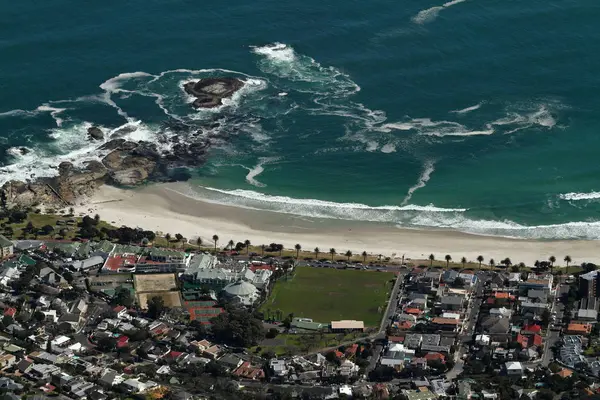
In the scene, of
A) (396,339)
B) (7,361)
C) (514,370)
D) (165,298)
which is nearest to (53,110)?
(165,298)

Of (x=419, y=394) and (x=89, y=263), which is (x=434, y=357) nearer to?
(x=419, y=394)

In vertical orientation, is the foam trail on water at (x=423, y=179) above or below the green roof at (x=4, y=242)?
above

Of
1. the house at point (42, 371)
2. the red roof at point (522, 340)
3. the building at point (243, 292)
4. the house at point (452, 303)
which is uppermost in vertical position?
the house at point (452, 303)

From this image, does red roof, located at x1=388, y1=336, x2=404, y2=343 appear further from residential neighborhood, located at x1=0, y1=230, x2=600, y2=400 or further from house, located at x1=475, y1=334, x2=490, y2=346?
house, located at x1=475, y1=334, x2=490, y2=346

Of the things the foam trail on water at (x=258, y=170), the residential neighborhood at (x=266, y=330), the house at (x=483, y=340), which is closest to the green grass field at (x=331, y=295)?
the residential neighborhood at (x=266, y=330)

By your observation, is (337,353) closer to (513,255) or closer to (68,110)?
(513,255)

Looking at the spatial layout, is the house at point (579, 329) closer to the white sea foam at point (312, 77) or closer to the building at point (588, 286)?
the building at point (588, 286)

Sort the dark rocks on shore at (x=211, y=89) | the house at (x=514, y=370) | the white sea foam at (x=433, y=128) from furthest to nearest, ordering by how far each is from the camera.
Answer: the dark rocks on shore at (x=211, y=89)
the white sea foam at (x=433, y=128)
the house at (x=514, y=370)
